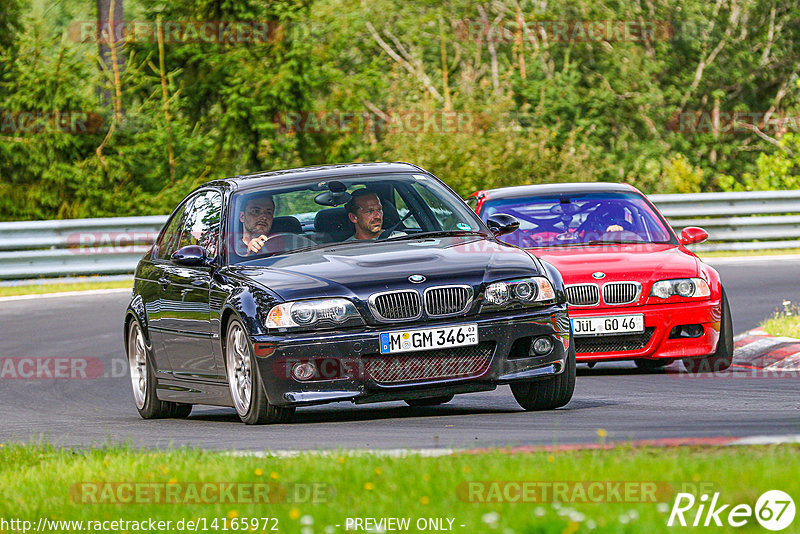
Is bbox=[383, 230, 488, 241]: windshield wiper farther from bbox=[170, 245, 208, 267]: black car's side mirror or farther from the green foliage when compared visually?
the green foliage

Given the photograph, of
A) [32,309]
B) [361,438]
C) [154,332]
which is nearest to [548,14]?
[32,309]

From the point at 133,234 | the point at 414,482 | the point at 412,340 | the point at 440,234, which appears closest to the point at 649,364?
the point at 440,234

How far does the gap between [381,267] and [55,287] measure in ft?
45.5

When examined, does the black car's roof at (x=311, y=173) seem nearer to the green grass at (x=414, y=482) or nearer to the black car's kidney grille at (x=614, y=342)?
the black car's kidney grille at (x=614, y=342)

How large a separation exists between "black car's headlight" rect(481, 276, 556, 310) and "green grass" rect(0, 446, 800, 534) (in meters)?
2.12

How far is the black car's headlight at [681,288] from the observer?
11297 mm

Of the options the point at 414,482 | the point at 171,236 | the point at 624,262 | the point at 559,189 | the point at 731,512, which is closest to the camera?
the point at 731,512

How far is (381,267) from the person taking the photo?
28.2ft

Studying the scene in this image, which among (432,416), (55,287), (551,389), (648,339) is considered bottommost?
(55,287)

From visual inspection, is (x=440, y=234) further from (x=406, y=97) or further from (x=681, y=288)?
(x=406, y=97)

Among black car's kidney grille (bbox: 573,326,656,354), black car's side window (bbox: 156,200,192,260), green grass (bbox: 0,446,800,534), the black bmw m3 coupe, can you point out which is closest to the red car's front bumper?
black car's kidney grille (bbox: 573,326,656,354)

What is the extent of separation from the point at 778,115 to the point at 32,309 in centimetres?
2698

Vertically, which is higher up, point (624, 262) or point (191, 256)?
point (191, 256)

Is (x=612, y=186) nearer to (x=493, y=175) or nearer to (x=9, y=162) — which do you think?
(x=493, y=175)
